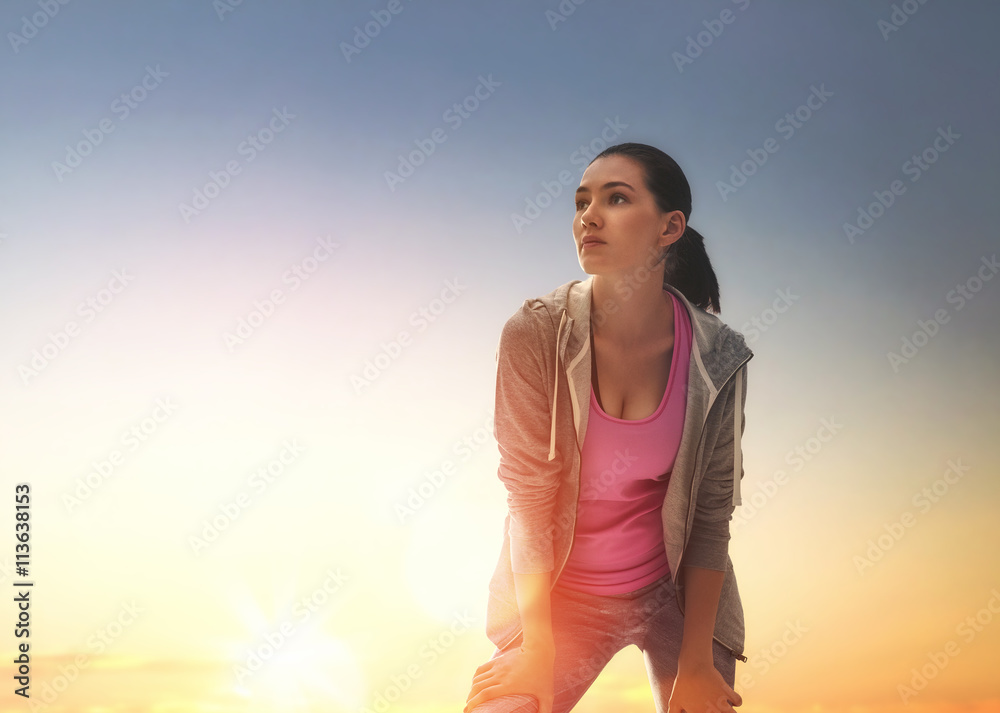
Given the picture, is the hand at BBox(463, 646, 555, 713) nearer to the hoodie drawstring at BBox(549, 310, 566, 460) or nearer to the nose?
the hoodie drawstring at BBox(549, 310, 566, 460)

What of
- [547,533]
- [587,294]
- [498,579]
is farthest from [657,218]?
[498,579]

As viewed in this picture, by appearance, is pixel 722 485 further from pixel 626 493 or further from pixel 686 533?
pixel 626 493

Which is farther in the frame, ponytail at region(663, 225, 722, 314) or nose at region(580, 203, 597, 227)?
ponytail at region(663, 225, 722, 314)

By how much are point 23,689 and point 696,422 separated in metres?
3.35

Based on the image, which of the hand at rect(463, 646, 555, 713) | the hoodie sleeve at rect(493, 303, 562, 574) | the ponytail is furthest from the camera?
the ponytail

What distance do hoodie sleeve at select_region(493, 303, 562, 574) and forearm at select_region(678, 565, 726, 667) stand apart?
0.41 meters

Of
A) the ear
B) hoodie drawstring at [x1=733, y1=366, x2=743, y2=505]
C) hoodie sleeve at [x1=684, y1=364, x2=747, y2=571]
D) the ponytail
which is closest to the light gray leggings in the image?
hoodie sleeve at [x1=684, y1=364, x2=747, y2=571]

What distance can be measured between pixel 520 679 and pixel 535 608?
0.59 feet

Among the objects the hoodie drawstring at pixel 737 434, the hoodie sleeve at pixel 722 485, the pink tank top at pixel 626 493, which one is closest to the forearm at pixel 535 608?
the pink tank top at pixel 626 493

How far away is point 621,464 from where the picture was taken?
1.91 meters

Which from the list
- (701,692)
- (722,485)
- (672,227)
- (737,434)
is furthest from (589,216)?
(701,692)

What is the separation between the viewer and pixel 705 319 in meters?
2.05

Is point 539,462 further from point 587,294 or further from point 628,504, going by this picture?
point 587,294

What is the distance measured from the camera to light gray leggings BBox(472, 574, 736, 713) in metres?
1.92
